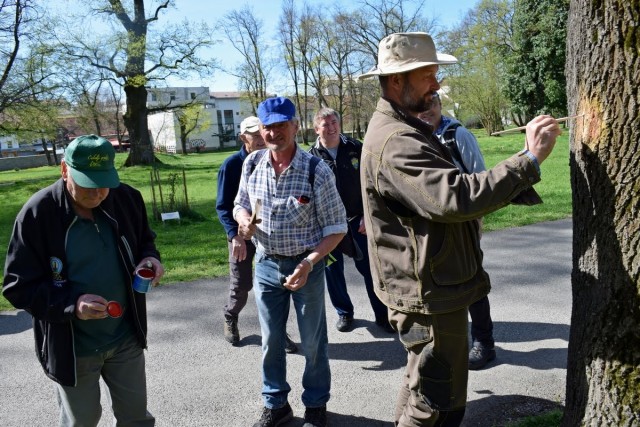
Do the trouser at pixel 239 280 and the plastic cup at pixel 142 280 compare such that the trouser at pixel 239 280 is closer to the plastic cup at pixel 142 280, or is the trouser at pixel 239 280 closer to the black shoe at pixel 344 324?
the black shoe at pixel 344 324

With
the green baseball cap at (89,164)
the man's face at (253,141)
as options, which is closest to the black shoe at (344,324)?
the man's face at (253,141)

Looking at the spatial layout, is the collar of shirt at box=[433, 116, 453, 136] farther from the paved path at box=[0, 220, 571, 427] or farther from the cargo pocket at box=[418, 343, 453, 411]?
the cargo pocket at box=[418, 343, 453, 411]

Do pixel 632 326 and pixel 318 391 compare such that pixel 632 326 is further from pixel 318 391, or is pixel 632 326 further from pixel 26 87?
pixel 26 87

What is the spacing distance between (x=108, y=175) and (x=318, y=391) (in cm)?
195

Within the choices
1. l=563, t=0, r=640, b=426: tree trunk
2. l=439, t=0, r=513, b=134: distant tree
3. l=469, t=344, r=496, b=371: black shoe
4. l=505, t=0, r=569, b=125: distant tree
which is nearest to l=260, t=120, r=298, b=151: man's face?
l=563, t=0, r=640, b=426: tree trunk

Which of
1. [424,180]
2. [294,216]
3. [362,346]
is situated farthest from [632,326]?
[362,346]

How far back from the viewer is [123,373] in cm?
288

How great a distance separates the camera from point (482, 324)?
4.32m

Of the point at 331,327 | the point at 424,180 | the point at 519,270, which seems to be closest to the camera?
the point at 424,180

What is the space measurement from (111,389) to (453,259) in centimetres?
189

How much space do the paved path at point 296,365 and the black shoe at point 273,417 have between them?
0.34 feet

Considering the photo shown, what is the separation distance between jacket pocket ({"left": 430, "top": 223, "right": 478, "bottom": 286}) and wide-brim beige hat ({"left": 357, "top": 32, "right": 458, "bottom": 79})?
74 cm

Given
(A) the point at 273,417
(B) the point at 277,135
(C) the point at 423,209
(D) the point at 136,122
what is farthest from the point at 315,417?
(D) the point at 136,122

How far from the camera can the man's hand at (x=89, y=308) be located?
2.50 metres
